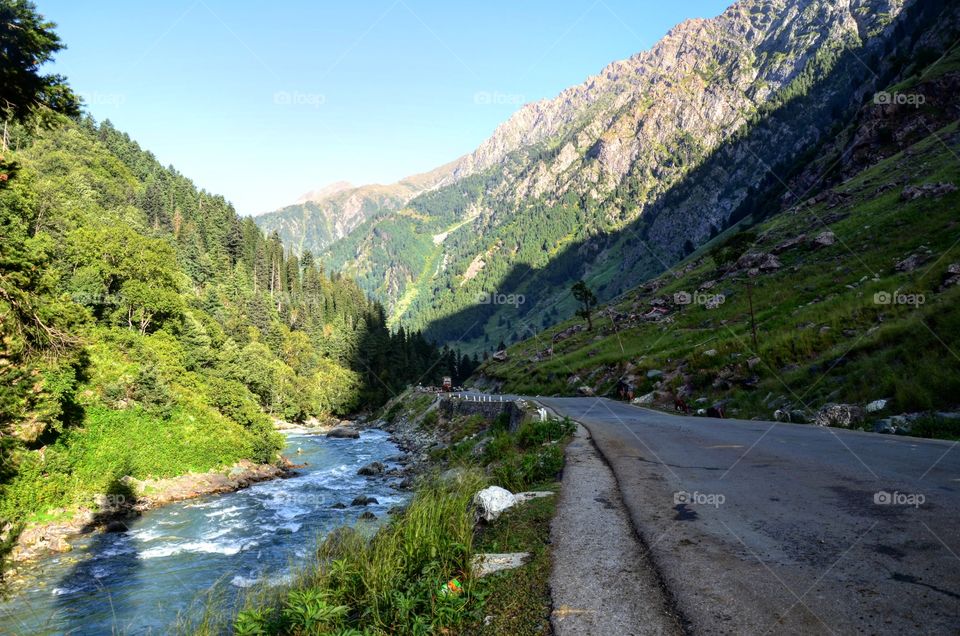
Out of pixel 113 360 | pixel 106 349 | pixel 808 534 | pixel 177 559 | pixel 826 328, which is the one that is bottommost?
pixel 177 559

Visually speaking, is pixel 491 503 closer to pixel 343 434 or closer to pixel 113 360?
pixel 113 360

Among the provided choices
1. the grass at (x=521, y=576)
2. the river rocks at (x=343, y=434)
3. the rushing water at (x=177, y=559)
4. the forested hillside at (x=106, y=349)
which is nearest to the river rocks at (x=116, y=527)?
the rushing water at (x=177, y=559)

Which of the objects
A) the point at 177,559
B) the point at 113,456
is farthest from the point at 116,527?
the point at 177,559

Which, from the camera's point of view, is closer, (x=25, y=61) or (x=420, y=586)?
(x=420, y=586)

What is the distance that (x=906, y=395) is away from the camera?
51.9ft

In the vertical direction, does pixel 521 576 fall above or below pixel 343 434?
above

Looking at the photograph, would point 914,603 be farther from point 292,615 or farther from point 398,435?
point 398,435

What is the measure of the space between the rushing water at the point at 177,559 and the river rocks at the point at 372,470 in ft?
13.2

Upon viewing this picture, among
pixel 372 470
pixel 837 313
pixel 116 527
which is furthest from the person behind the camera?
pixel 372 470

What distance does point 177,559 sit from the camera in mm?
19984

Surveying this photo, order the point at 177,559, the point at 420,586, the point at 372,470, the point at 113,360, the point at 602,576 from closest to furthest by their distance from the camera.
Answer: the point at 602,576 → the point at 420,586 → the point at 177,559 → the point at 113,360 → the point at 372,470

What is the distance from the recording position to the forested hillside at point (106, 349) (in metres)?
16.3

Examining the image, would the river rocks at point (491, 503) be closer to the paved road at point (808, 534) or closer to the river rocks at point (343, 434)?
the paved road at point (808, 534)

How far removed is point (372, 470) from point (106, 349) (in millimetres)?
22627
